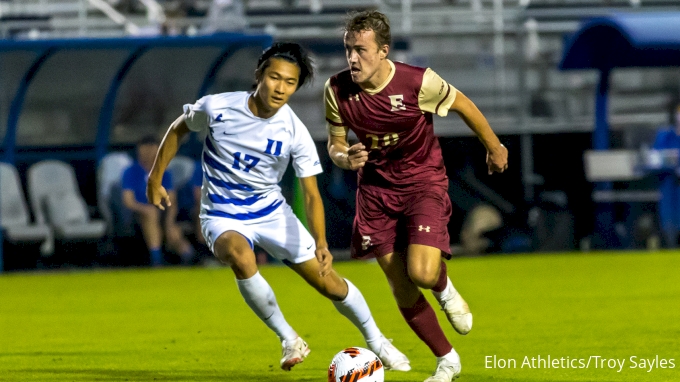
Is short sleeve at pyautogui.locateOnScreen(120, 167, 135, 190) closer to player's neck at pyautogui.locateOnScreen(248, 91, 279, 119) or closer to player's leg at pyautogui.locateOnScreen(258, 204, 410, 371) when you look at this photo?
player's leg at pyautogui.locateOnScreen(258, 204, 410, 371)

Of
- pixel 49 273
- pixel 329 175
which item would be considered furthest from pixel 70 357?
pixel 329 175

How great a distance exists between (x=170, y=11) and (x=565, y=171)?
6.65 meters

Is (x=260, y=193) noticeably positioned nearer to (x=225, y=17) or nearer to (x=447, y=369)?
(x=447, y=369)

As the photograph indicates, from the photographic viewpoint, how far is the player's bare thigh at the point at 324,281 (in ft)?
21.3

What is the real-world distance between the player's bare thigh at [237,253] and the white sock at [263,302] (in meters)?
0.05

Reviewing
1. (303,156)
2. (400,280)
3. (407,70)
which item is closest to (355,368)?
(400,280)

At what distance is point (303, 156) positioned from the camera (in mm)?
6543

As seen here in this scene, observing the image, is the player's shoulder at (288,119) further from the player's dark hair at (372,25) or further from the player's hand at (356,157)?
the player's hand at (356,157)

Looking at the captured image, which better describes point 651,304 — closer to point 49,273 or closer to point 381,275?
point 381,275

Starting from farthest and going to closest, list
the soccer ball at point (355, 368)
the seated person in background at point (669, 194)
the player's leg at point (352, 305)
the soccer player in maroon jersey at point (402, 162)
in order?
the seated person in background at point (669, 194) < the player's leg at point (352, 305) < the soccer player in maroon jersey at point (402, 162) < the soccer ball at point (355, 368)

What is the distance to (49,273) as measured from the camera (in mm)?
15930

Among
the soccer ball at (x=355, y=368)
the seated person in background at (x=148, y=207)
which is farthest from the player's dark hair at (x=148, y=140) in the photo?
the soccer ball at (x=355, y=368)

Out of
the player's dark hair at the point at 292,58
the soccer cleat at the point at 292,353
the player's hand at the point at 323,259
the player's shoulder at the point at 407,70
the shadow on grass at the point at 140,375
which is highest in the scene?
the player's dark hair at the point at 292,58

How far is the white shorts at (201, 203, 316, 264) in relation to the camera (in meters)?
6.46
